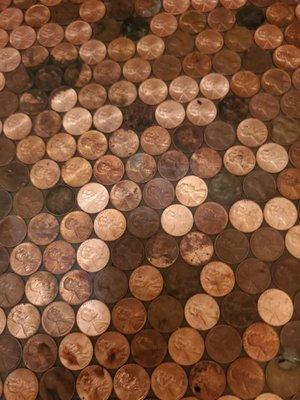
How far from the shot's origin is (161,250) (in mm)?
1134

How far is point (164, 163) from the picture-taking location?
120cm

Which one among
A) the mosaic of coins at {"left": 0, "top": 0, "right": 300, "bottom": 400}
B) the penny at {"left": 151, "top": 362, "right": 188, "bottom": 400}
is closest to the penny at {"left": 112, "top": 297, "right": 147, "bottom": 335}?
the mosaic of coins at {"left": 0, "top": 0, "right": 300, "bottom": 400}

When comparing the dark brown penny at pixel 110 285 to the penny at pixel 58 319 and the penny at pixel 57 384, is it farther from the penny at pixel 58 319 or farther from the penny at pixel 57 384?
the penny at pixel 57 384

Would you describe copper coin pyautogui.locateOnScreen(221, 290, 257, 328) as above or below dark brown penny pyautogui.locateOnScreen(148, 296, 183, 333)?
above

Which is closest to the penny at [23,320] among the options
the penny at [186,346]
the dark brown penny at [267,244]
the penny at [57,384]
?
the penny at [57,384]

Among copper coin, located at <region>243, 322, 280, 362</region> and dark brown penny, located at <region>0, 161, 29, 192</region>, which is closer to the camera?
copper coin, located at <region>243, 322, 280, 362</region>

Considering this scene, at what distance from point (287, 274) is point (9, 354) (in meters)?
0.73

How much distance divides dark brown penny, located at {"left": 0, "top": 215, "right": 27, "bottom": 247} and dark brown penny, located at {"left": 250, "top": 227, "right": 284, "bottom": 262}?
0.61m

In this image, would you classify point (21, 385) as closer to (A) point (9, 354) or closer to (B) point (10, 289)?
(A) point (9, 354)

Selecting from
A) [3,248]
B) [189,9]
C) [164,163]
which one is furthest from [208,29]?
[3,248]

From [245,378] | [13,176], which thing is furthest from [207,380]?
[13,176]

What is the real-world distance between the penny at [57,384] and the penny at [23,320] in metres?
0.11

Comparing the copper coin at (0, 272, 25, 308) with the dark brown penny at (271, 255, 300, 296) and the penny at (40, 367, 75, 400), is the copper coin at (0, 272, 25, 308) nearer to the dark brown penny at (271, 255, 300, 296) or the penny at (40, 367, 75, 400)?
the penny at (40, 367, 75, 400)

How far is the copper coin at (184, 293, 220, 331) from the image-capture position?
42.5 inches
